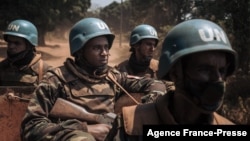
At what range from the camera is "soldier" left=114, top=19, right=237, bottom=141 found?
2082 mm

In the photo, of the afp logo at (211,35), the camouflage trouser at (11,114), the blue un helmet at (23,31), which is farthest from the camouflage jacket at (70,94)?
the blue un helmet at (23,31)

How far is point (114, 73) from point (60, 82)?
2.41 ft

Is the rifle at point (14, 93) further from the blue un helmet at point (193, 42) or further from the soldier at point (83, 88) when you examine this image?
the blue un helmet at point (193, 42)

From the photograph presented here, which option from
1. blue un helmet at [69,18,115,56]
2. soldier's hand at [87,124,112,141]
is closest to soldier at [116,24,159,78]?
blue un helmet at [69,18,115,56]

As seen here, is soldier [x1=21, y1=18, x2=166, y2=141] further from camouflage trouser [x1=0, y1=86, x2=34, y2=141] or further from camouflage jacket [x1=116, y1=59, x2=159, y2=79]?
camouflage jacket [x1=116, y1=59, x2=159, y2=79]

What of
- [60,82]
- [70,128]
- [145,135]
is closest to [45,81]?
[60,82]

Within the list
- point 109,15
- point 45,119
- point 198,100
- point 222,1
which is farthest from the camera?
point 109,15

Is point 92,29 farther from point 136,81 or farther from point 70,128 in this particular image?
point 70,128

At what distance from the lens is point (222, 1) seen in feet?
46.5

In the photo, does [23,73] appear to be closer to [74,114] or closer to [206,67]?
[74,114]

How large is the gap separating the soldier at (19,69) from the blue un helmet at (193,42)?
2606mm

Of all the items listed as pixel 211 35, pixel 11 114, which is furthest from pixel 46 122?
pixel 211 35

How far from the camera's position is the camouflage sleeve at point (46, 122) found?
3076mm

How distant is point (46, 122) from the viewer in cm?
338
